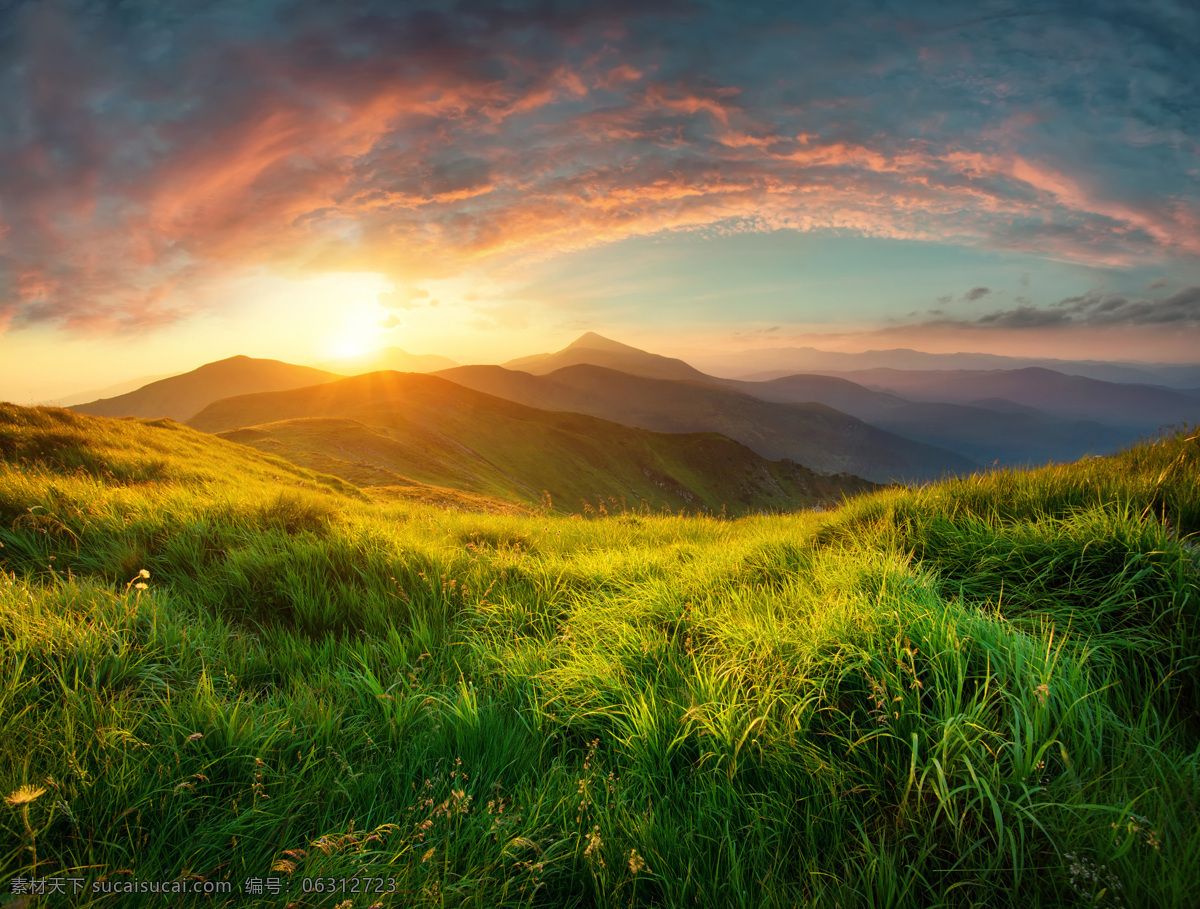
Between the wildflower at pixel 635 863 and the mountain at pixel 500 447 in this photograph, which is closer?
the wildflower at pixel 635 863

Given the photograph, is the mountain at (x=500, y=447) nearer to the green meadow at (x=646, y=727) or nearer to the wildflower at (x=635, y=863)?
the green meadow at (x=646, y=727)

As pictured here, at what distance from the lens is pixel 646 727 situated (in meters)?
2.90

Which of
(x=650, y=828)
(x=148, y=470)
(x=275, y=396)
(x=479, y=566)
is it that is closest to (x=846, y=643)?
(x=650, y=828)

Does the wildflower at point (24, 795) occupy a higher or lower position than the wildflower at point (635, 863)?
higher

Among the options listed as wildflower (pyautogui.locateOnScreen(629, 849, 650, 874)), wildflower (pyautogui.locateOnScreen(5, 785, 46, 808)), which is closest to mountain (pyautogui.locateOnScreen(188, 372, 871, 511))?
wildflower (pyautogui.locateOnScreen(5, 785, 46, 808))

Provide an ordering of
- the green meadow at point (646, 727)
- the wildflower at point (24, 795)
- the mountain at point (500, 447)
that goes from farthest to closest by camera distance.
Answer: the mountain at point (500, 447)
the green meadow at point (646, 727)
the wildflower at point (24, 795)

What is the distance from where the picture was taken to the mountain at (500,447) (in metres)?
47.2

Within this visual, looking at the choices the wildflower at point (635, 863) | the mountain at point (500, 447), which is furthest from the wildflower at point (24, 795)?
the mountain at point (500, 447)

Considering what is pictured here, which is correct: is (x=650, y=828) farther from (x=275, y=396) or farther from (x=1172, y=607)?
(x=275, y=396)

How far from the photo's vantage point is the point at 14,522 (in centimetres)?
524

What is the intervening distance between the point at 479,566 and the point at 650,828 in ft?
11.9

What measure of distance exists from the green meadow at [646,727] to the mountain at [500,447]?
106ft

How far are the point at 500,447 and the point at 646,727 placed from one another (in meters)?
90.5

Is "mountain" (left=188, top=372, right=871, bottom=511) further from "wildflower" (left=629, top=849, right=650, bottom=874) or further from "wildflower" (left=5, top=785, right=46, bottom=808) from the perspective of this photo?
"wildflower" (left=629, top=849, right=650, bottom=874)
